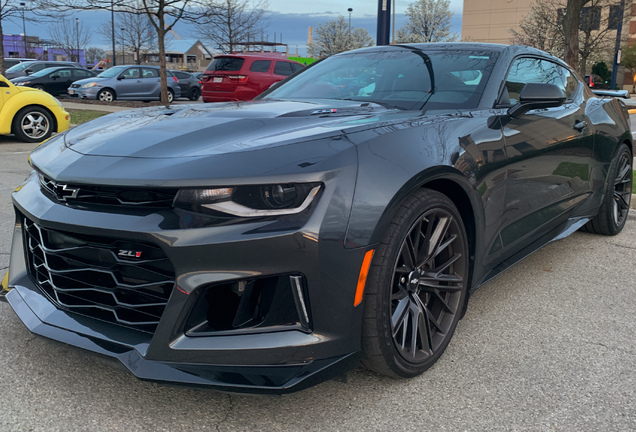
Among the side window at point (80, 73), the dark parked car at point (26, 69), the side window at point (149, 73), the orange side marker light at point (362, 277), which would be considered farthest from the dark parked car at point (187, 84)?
the orange side marker light at point (362, 277)

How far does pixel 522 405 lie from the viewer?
2158mm

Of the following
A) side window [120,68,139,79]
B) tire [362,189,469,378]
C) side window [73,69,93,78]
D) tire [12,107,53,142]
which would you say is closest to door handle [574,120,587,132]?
tire [362,189,469,378]

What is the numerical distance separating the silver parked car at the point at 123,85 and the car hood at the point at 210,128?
724 inches

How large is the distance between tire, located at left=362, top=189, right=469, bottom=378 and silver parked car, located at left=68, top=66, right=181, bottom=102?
19513 mm

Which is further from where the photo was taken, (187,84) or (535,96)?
(187,84)

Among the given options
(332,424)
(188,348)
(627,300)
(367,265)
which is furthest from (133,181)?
(627,300)

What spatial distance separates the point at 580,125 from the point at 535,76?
1.48 ft

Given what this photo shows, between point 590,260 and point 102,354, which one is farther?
point 590,260

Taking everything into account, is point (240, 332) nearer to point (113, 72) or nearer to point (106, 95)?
point (106, 95)

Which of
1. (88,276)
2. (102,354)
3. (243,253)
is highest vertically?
(243,253)

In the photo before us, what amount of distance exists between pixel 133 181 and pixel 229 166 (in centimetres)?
33

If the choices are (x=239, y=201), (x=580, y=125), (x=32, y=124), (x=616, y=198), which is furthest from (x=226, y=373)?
(x=32, y=124)

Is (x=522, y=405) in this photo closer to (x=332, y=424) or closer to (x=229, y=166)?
(x=332, y=424)

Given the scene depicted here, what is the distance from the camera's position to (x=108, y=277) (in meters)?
1.97
